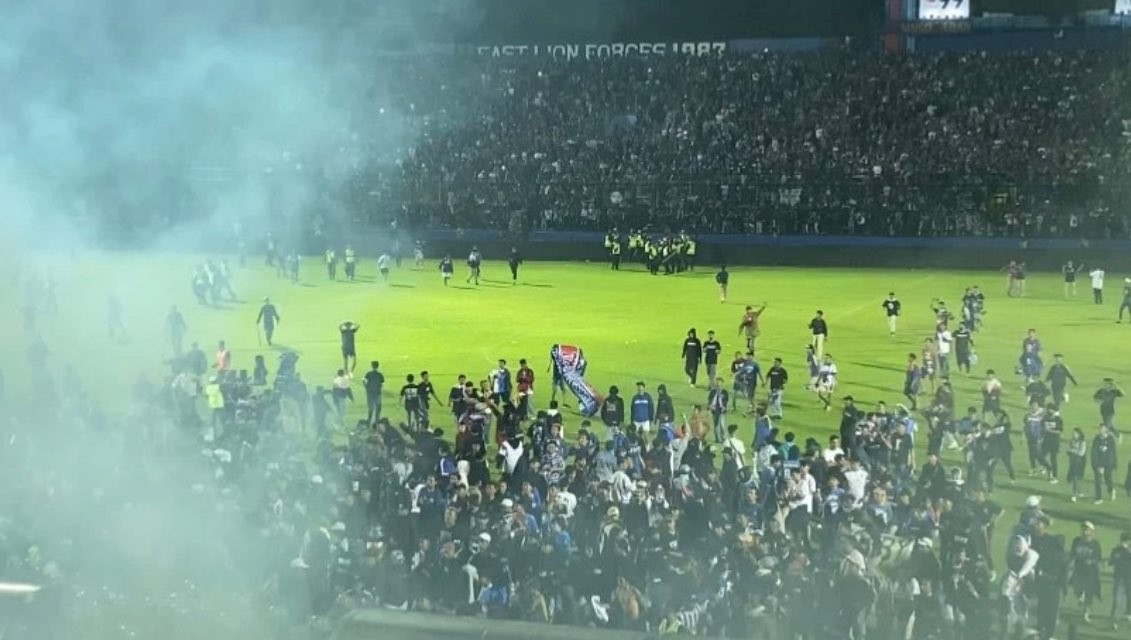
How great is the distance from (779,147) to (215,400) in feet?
111

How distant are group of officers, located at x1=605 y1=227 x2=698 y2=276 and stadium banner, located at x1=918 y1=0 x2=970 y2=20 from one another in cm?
1336

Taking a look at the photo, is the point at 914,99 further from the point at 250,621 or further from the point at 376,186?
the point at 250,621

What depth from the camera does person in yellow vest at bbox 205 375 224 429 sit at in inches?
710

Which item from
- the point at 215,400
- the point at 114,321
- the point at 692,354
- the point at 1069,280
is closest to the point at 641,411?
the point at 692,354

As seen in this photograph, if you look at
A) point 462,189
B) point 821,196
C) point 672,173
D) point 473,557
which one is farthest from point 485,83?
point 473,557

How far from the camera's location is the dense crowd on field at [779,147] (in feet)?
148

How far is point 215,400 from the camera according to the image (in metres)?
18.6

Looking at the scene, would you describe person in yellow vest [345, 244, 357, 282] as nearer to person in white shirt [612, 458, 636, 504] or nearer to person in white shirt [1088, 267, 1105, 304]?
person in white shirt [1088, 267, 1105, 304]

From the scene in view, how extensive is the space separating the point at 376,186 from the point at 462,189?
14.3 ft

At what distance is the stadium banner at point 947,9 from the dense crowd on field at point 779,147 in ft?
5.03

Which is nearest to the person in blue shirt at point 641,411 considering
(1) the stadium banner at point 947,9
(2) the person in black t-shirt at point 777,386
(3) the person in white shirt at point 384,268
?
(2) the person in black t-shirt at point 777,386

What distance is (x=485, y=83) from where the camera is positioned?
49.1m

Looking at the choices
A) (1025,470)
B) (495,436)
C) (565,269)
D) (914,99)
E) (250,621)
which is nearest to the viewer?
(250,621)

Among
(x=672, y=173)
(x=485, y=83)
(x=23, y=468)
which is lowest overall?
(x=23, y=468)
